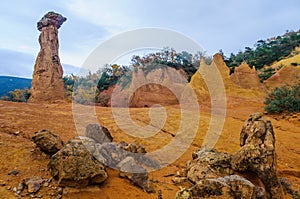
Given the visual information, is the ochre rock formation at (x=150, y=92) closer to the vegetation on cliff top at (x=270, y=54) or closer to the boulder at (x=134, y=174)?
the boulder at (x=134, y=174)

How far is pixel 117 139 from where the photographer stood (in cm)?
770

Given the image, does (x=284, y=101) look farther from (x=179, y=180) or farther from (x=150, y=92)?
(x=179, y=180)

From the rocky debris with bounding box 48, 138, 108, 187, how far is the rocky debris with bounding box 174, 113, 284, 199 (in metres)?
1.61

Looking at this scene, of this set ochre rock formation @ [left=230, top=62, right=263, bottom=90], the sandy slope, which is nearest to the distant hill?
the sandy slope

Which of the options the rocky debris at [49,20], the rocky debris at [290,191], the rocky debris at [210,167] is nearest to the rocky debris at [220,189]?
the rocky debris at [210,167]

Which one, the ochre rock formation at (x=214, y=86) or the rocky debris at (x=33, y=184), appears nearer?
the rocky debris at (x=33, y=184)

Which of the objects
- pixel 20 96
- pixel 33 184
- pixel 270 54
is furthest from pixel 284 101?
pixel 270 54

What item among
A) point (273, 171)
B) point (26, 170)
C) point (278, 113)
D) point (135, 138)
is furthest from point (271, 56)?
point (26, 170)

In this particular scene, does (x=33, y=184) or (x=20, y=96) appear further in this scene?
(x=20, y=96)

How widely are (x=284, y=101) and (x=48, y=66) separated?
11.2 meters

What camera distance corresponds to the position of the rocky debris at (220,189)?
2.78 meters

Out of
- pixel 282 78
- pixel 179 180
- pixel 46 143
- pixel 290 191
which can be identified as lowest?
pixel 290 191

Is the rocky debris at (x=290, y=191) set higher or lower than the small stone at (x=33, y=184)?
lower

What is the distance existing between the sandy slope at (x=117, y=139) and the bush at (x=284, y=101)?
502 mm
